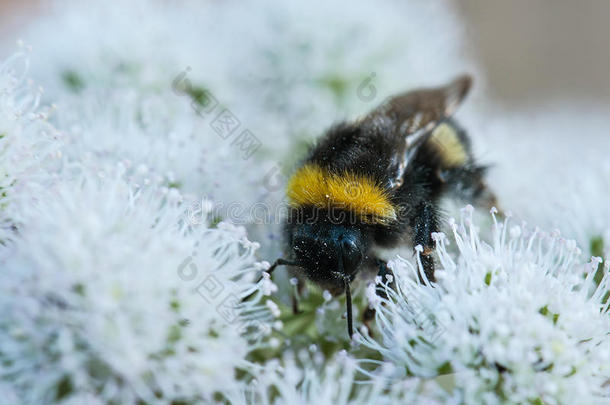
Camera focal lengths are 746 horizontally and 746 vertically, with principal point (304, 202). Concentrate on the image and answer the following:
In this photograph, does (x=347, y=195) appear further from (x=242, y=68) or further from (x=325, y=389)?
(x=242, y=68)

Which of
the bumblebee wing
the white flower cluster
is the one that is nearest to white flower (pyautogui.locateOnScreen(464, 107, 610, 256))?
the bumblebee wing

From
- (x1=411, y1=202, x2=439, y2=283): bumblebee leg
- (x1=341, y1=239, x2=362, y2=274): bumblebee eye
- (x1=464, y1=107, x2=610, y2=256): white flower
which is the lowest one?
(x1=341, y1=239, x2=362, y2=274): bumblebee eye

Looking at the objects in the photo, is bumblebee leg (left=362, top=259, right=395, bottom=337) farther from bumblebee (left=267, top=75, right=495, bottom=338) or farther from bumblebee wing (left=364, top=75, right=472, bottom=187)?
bumblebee wing (left=364, top=75, right=472, bottom=187)

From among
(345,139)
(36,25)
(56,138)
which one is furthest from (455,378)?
(36,25)

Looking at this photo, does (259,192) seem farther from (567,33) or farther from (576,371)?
(567,33)

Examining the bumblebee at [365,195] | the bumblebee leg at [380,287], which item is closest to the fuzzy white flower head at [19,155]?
the bumblebee at [365,195]

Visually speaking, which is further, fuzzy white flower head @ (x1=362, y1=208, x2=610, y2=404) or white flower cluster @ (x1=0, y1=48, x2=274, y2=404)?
fuzzy white flower head @ (x1=362, y1=208, x2=610, y2=404)

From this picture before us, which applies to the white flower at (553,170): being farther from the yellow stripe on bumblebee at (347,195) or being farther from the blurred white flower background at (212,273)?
the yellow stripe on bumblebee at (347,195)
